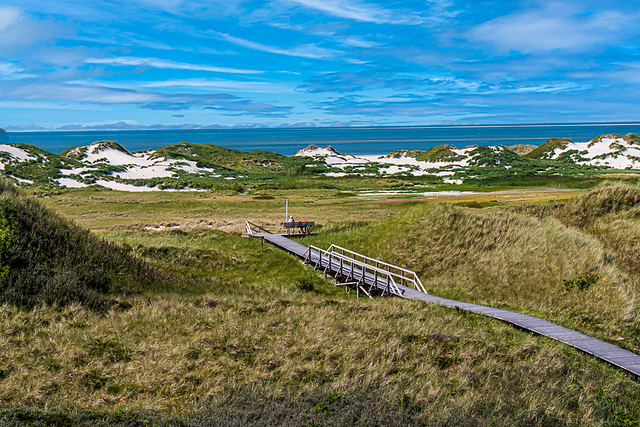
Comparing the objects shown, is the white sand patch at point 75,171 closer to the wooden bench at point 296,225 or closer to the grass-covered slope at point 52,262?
the wooden bench at point 296,225

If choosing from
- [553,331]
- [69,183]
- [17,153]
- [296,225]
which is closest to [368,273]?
[553,331]

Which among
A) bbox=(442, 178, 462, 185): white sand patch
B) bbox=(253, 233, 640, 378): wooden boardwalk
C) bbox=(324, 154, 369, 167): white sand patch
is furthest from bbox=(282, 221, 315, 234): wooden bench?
bbox=(324, 154, 369, 167): white sand patch

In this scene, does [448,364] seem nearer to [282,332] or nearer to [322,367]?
[322,367]

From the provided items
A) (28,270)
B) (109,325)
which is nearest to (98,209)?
(28,270)

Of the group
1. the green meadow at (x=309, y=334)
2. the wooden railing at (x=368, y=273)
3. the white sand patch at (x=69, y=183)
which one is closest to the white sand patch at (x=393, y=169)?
the white sand patch at (x=69, y=183)

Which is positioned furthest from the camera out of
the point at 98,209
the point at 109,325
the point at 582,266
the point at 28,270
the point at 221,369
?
the point at 98,209
